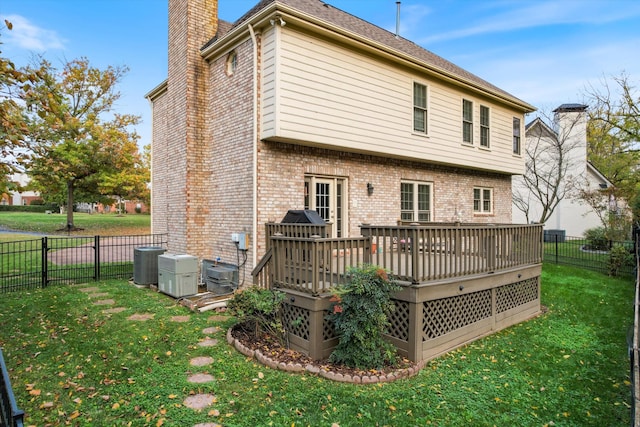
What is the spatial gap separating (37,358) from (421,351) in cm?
511

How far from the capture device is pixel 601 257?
46.1ft

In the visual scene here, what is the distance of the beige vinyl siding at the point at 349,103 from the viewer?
7617 millimetres

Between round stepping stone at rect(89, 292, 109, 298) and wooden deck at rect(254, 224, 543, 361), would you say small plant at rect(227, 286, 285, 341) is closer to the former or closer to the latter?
wooden deck at rect(254, 224, 543, 361)

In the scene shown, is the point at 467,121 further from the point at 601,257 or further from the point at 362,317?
the point at 362,317

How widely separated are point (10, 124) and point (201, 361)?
140 inches

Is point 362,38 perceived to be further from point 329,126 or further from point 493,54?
point 493,54

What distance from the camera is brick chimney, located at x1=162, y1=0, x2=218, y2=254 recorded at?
365 inches

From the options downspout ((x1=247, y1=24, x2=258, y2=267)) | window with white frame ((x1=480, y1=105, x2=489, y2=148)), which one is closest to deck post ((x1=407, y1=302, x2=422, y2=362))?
downspout ((x1=247, y1=24, x2=258, y2=267))

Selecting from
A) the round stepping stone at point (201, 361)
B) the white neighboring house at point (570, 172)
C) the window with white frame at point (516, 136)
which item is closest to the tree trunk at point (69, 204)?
the round stepping stone at point (201, 361)

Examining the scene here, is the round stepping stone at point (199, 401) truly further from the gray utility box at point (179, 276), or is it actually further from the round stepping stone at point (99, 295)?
the round stepping stone at point (99, 295)

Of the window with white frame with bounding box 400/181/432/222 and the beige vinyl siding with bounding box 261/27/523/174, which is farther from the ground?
the beige vinyl siding with bounding box 261/27/523/174

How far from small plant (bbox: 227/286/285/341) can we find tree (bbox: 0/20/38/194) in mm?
3199

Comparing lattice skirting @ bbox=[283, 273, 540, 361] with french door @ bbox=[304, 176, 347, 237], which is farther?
french door @ bbox=[304, 176, 347, 237]

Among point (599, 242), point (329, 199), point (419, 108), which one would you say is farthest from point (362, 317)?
point (599, 242)
